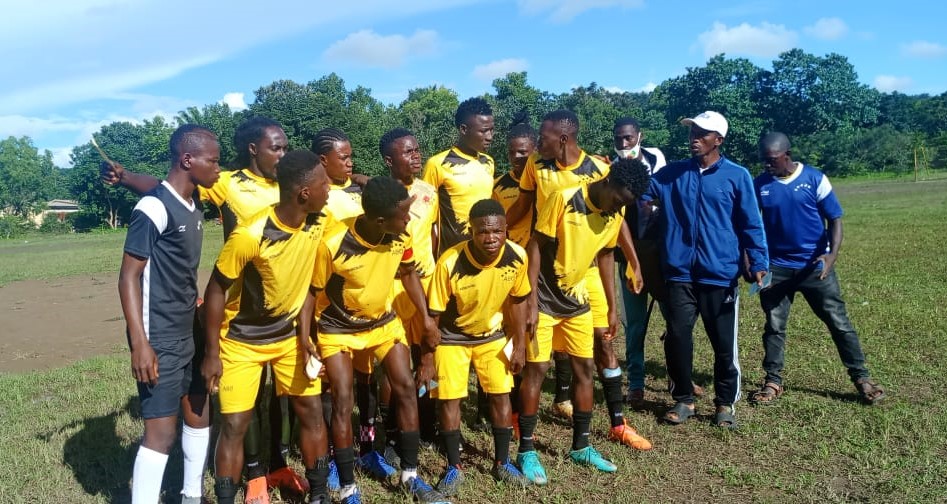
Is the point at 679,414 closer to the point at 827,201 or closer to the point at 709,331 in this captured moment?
the point at 709,331

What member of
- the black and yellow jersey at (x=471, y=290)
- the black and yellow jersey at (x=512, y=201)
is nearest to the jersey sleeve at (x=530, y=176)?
the black and yellow jersey at (x=512, y=201)

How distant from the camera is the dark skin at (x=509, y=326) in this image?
4.35 m

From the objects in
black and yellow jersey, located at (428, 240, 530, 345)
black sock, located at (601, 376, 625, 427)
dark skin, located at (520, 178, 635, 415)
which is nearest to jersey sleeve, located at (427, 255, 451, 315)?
black and yellow jersey, located at (428, 240, 530, 345)

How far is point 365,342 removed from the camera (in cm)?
443

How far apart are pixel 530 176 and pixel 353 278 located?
6.42 ft

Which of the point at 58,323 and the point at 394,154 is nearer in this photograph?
the point at 394,154

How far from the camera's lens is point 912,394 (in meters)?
6.02

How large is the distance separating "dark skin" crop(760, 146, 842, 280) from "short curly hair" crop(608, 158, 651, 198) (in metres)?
2.11

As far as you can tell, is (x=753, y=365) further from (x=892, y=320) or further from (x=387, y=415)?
(x=387, y=415)

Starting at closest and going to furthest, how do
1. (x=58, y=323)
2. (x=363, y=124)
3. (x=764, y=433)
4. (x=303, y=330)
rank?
1. (x=303, y=330)
2. (x=764, y=433)
3. (x=58, y=323)
4. (x=363, y=124)

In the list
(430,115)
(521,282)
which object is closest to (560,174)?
(521,282)

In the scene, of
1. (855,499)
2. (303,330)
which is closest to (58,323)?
(303,330)

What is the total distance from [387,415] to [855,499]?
3365mm

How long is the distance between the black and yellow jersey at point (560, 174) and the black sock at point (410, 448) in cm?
195
